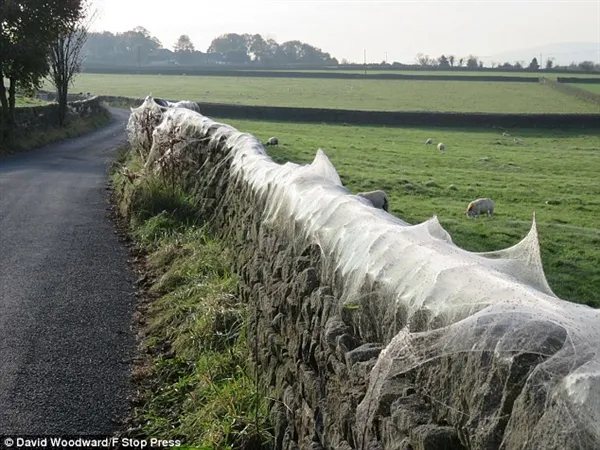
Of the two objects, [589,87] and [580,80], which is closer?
[589,87]

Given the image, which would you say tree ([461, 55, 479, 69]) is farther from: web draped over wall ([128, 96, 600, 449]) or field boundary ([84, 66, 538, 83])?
web draped over wall ([128, 96, 600, 449])

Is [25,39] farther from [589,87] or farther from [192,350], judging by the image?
[589,87]

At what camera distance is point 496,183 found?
19859 millimetres

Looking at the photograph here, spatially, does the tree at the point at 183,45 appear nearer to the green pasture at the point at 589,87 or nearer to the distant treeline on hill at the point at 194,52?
the distant treeline on hill at the point at 194,52

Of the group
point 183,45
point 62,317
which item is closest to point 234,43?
point 183,45

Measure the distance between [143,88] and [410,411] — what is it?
82083 millimetres

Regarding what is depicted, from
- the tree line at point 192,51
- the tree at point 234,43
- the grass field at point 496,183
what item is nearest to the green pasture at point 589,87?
the grass field at point 496,183

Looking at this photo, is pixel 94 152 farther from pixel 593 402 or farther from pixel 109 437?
pixel 593 402

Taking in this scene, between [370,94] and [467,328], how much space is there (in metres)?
72.2

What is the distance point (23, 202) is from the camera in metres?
15.9

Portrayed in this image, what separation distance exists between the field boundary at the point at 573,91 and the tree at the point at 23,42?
41313 millimetres

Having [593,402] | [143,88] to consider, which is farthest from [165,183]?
[143,88]

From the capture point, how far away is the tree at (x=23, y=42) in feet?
89.8

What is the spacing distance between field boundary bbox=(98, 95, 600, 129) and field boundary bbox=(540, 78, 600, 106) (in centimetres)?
1650
